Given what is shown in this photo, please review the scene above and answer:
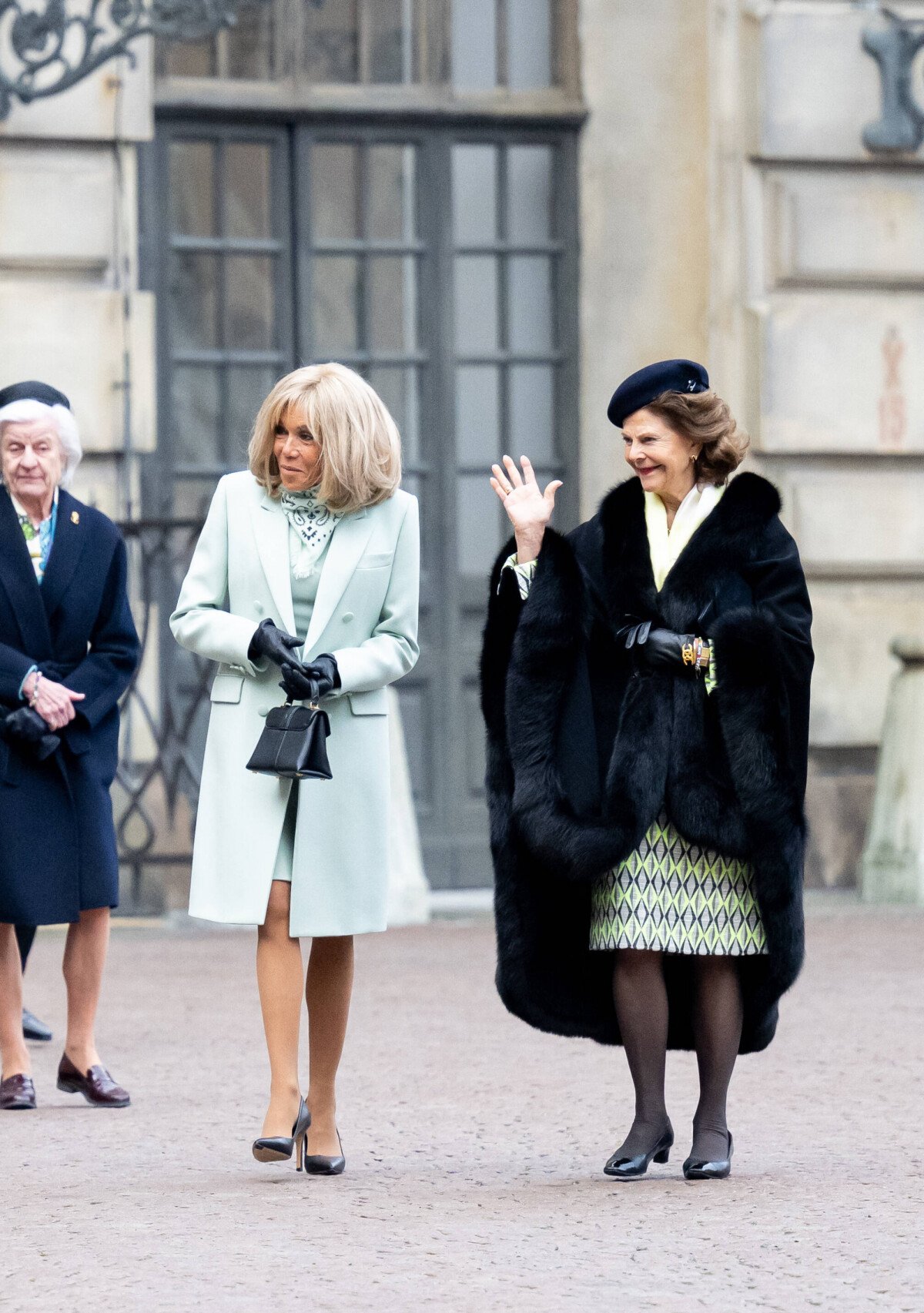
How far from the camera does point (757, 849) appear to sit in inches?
213

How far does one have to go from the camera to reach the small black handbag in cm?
532

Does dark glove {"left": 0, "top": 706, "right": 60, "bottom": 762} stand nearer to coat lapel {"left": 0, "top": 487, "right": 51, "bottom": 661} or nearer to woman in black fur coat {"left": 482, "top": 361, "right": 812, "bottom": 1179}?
coat lapel {"left": 0, "top": 487, "right": 51, "bottom": 661}

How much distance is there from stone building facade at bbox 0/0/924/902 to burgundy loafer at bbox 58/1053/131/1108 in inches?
178

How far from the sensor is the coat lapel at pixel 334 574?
5.59m

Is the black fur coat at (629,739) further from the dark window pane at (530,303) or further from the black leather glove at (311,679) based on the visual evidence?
the dark window pane at (530,303)

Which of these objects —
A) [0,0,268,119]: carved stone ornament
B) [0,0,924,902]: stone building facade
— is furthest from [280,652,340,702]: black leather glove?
[0,0,924,902]: stone building facade

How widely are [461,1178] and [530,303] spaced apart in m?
7.01

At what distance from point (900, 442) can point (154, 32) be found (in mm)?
3654

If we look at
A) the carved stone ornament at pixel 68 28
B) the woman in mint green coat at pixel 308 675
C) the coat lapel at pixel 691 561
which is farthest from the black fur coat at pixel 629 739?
the carved stone ornament at pixel 68 28

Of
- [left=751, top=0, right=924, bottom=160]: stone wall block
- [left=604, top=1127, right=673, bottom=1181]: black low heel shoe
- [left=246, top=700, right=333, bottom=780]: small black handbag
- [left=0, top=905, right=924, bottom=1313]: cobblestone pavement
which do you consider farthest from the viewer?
[left=751, top=0, right=924, bottom=160]: stone wall block

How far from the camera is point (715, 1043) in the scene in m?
5.48

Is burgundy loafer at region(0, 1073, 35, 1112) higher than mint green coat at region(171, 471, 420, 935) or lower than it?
lower

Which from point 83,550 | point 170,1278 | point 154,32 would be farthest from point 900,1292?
point 154,32

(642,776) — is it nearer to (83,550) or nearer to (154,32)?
(83,550)
